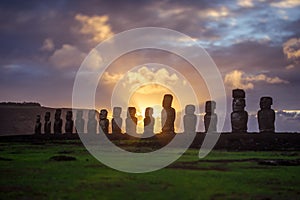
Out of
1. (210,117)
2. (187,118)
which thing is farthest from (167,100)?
(210,117)

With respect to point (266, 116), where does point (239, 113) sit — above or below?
above

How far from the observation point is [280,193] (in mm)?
11828

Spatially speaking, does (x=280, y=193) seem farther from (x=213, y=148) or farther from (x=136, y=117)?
(x=136, y=117)

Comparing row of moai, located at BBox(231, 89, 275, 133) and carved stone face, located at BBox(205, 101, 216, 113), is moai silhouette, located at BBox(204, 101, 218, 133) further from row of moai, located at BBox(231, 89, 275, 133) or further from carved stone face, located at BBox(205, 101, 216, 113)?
row of moai, located at BBox(231, 89, 275, 133)

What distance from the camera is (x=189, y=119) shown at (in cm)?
4394

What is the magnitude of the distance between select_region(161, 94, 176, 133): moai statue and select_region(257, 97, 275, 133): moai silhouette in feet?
34.0

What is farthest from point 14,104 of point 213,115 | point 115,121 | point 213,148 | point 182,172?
point 182,172

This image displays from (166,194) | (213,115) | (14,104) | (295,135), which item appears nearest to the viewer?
(166,194)

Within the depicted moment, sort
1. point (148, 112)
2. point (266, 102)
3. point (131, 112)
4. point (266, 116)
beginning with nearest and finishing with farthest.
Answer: point (266, 116)
point (266, 102)
point (148, 112)
point (131, 112)

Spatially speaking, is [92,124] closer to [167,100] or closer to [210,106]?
[167,100]

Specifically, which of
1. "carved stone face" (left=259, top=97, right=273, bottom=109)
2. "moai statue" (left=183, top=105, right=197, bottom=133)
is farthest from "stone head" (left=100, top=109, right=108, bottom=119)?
"carved stone face" (left=259, top=97, right=273, bottom=109)

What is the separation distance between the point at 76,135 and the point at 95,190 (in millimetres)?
39795

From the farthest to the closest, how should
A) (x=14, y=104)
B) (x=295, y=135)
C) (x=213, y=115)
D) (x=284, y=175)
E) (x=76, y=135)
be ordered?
(x=14, y=104)
(x=76, y=135)
(x=213, y=115)
(x=295, y=135)
(x=284, y=175)

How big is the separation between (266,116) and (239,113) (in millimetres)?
2384
